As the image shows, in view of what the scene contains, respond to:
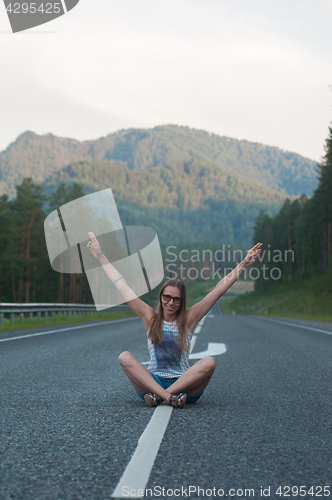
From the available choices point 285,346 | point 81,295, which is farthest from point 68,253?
point 285,346

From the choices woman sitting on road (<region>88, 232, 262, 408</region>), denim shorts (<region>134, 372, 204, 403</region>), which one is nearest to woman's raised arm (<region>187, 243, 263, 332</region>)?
woman sitting on road (<region>88, 232, 262, 408</region>)

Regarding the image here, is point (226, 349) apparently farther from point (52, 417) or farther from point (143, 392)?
point (52, 417)

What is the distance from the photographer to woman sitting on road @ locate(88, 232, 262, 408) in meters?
5.16

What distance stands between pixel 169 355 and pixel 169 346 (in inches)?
4.3

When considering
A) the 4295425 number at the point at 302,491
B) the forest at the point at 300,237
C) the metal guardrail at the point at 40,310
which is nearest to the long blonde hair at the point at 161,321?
the 4295425 number at the point at 302,491

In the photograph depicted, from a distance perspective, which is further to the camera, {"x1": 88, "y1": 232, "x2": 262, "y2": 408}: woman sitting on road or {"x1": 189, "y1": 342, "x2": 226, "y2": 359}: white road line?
{"x1": 189, "y1": 342, "x2": 226, "y2": 359}: white road line

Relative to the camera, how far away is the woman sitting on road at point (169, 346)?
5.16m

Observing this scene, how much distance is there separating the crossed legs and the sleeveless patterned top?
5.7 inches

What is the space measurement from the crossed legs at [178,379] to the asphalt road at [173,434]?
205 mm

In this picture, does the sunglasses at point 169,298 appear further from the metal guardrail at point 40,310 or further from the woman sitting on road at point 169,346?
the metal guardrail at point 40,310

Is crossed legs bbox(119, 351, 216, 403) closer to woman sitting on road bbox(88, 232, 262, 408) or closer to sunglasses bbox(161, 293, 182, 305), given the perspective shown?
woman sitting on road bbox(88, 232, 262, 408)

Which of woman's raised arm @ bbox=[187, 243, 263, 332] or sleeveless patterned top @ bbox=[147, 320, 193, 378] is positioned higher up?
woman's raised arm @ bbox=[187, 243, 263, 332]

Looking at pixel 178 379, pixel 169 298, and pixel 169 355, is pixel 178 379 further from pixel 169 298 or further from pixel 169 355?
pixel 169 298

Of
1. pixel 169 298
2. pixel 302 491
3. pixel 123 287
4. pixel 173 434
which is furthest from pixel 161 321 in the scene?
pixel 302 491
